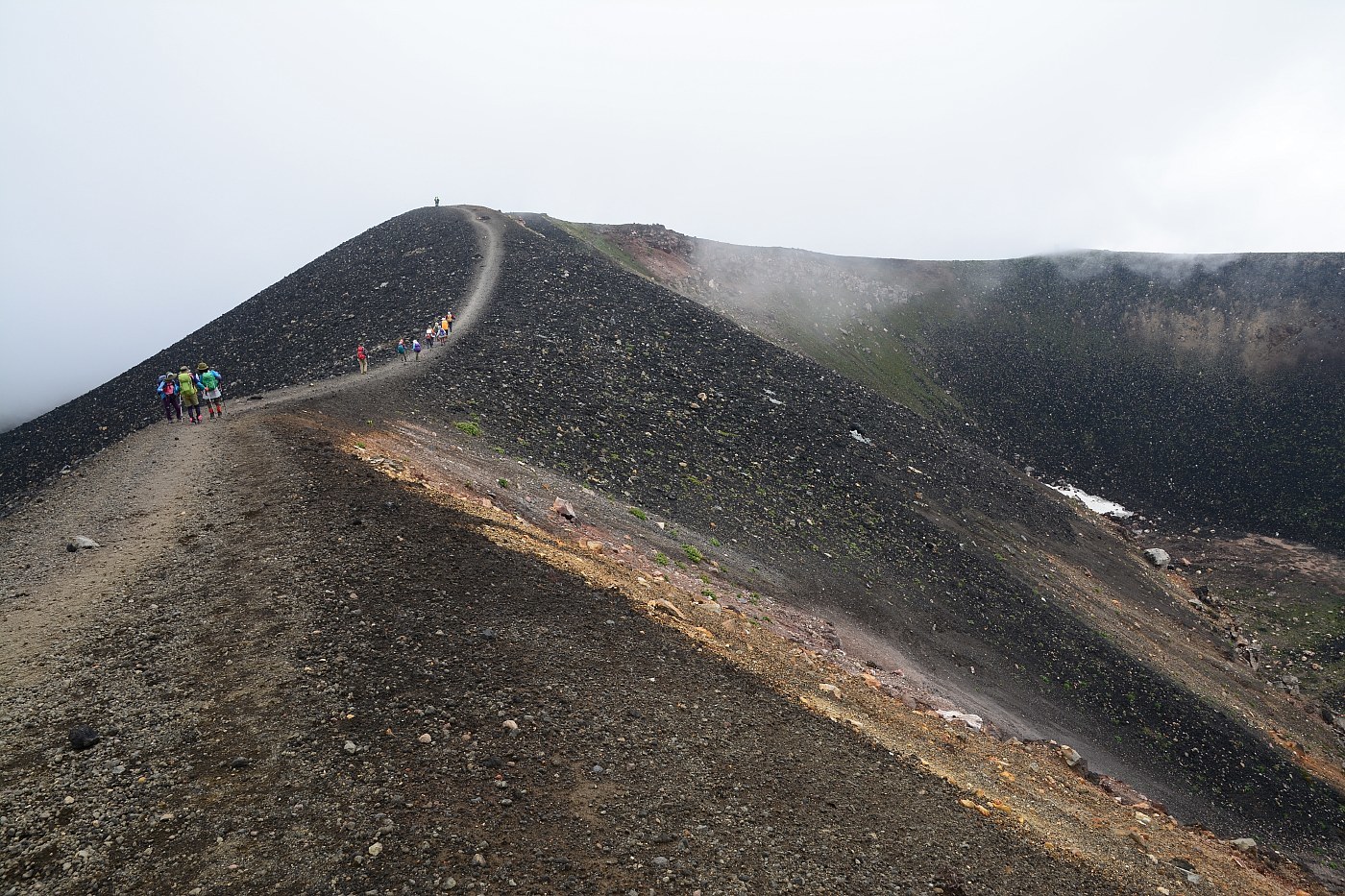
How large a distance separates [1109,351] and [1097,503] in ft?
71.2

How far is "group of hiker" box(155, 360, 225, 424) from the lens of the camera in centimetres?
1970

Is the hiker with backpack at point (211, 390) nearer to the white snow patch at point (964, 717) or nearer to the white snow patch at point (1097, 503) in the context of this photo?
the white snow patch at point (964, 717)

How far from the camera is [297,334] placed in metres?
29.7

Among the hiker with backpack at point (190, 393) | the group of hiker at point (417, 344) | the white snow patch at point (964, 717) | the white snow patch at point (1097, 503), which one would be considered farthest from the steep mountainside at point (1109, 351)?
the white snow patch at point (964, 717)

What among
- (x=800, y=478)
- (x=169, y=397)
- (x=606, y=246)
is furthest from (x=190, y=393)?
(x=606, y=246)

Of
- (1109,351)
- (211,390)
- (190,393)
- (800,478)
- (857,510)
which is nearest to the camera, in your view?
(190,393)

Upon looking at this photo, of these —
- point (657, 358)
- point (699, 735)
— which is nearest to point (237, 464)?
point (699, 735)

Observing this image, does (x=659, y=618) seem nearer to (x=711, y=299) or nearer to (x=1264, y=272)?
(x=711, y=299)

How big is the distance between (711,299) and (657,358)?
26561 mm

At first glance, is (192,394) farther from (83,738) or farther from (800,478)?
(800,478)

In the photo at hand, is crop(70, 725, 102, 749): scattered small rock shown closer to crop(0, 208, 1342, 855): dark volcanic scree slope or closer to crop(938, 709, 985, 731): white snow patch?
crop(0, 208, 1342, 855): dark volcanic scree slope

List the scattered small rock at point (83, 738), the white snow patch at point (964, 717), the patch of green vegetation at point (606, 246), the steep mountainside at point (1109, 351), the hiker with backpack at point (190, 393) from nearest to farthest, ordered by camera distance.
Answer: the scattered small rock at point (83, 738) → the white snow patch at point (964, 717) → the hiker with backpack at point (190, 393) → the steep mountainside at point (1109, 351) → the patch of green vegetation at point (606, 246)

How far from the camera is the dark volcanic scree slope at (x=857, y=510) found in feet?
67.8

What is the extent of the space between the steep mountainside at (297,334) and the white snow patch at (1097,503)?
146 ft
